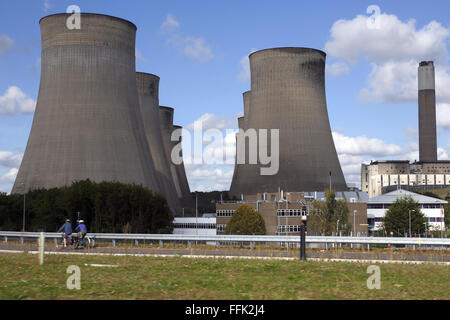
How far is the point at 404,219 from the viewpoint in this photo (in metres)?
58.5

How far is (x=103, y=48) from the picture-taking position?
47.9m

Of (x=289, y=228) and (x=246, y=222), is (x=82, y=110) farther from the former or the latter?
(x=289, y=228)

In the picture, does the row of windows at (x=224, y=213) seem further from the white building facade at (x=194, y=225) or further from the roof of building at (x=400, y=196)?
the roof of building at (x=400, y=196)

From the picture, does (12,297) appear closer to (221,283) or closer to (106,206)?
(221,283)

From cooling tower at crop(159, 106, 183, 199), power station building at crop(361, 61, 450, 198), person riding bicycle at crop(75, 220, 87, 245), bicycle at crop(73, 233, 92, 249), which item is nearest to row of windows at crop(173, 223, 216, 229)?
cooling tower at crop(159, 106, 183, 199)

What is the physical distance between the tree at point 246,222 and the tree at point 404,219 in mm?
14289

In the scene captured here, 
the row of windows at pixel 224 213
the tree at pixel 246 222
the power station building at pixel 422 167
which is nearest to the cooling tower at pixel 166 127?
the row of windows at pixel 224 213

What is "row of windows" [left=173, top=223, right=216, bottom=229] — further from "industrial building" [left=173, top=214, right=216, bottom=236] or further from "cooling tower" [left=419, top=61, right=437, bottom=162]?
"cooling tower" [left=419, top=61, right=437, bottom=162]

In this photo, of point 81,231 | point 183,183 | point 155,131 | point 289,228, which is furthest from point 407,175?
point 81,231

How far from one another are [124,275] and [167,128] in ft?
288

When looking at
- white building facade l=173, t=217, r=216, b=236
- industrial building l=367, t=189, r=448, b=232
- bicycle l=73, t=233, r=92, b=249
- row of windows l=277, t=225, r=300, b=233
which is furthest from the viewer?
industrial building l=367, t=189, r=448, b=232

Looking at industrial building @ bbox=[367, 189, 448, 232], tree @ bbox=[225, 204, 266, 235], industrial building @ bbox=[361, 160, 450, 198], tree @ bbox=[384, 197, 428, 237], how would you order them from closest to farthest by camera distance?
tree @ bbox=[225, 204, 266, 235] → tree @ bbox=[384, 197, 428, 237] → industrial building @ bbox=[367, 189, 448, 232] → industrial building @ bbox=[361, 160, 450, 198]

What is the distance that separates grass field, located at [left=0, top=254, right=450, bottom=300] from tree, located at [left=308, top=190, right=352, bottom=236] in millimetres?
42432

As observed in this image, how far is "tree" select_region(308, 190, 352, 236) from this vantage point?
5525 cm
